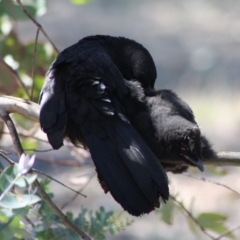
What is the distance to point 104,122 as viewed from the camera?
247 centimetres

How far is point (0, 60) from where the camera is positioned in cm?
316

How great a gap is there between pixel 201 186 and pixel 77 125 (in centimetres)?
374

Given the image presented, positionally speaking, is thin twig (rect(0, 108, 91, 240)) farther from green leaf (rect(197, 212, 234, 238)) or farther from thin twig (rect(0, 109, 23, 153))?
green leaf (rect(197, 212, 234, 238))

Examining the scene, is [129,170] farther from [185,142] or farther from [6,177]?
[6,177]

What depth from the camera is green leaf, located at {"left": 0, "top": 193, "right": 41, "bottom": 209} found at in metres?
1.72

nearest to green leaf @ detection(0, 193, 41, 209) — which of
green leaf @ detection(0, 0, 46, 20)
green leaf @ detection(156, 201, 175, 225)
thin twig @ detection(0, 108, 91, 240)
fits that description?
thin twig @ detection(0, 108, 91, 240)

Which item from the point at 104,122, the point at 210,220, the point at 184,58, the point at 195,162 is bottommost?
the point at 184,58

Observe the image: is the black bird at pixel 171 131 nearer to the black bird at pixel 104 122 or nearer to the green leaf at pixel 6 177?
the black bird at pixel 104 122

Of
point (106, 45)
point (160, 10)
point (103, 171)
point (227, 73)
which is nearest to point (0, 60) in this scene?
point (106, 45)

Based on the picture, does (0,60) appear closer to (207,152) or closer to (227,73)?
(207,152)

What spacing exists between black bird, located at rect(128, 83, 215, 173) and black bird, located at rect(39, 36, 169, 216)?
58mm

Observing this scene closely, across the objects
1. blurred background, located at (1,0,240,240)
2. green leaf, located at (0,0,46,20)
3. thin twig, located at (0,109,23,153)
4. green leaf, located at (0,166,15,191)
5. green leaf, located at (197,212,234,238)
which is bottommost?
blurred background, located at (1,0,240,240)

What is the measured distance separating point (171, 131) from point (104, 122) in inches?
9.4

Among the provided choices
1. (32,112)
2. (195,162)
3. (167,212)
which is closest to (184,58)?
(167,212)
